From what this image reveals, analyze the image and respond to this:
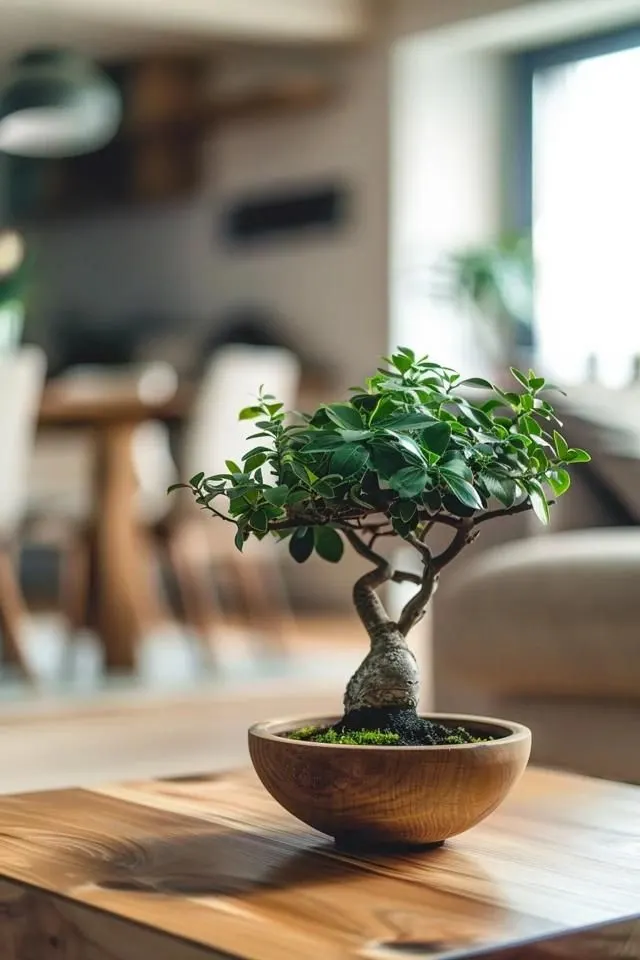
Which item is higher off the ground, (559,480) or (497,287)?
(497,287)

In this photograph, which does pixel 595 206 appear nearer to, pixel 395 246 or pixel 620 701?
pixel 395 246

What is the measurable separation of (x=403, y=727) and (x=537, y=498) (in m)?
0.21

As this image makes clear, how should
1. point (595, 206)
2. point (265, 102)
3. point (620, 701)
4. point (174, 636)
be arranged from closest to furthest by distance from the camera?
point (620, 701) < point (174, 636) < point (595, 206) < point (265, 102)

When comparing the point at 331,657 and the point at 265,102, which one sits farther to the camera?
the point at 265,102

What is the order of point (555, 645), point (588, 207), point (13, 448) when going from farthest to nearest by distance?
1. point (588, 207)
2. point (13, 448)
3. point (555, 645)

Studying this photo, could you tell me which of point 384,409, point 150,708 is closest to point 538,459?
point 384,409

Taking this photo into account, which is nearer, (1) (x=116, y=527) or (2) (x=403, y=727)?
(2) (x=403, y=727)

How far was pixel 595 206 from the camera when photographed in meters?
5.94

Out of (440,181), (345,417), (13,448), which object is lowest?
(345,417)

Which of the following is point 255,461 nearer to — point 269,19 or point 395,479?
point 395,479

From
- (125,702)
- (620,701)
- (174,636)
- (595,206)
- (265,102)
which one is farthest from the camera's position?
(265,102)

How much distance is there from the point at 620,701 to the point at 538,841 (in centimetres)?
94

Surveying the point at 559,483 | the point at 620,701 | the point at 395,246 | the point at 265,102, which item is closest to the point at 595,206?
the point at 395,246

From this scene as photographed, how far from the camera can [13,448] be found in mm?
3900
